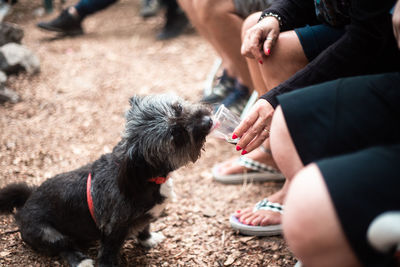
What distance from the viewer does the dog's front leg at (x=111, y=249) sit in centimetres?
201

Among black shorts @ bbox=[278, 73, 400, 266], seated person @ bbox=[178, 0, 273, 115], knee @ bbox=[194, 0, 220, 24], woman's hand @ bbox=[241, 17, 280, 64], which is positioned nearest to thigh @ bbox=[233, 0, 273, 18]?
seated person @ bbox=[178, 0, 273, 115]

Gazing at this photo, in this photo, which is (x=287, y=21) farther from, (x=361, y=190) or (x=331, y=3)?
(x=361, y=190)

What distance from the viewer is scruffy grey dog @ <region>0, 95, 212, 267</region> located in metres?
1.94

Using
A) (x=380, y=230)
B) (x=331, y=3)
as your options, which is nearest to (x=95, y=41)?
(x=331, y=3)

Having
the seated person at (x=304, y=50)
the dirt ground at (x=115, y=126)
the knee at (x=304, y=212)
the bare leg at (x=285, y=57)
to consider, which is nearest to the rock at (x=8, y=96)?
the dirt ground at (x=115, y=126)

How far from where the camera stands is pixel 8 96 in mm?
3781

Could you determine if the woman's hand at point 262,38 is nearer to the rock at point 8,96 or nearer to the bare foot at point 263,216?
the bare foot at point 263,216

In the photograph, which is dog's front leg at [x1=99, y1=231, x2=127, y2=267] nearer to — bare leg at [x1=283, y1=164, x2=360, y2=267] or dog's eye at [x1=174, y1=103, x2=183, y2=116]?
dog's eye at [x1=174, y1=103, x2=183, y2=116]

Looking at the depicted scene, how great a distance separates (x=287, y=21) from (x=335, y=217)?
1501 mm

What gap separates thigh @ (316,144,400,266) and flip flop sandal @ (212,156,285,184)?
64.5 inches

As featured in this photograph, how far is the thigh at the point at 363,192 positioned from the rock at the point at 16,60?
4.16m

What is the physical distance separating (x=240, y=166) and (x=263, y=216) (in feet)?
2.32

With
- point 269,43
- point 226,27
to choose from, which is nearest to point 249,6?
point 226,27

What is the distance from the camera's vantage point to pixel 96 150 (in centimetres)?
331
